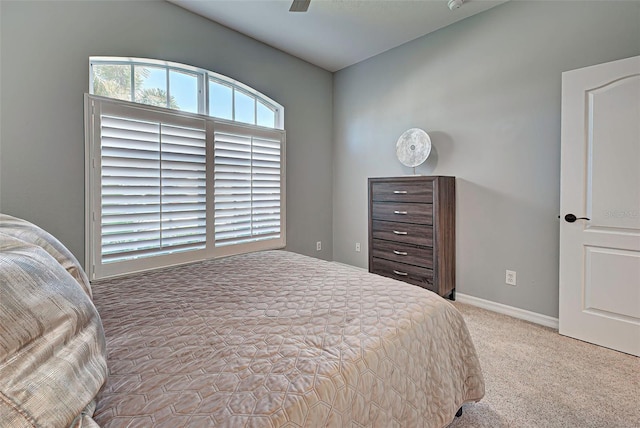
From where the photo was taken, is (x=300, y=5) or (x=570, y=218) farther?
(x=570, y=218)

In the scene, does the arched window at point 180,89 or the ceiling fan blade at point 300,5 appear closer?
the ceiling fan blade at point 300,5

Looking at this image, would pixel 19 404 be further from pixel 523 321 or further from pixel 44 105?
pixel 523 321

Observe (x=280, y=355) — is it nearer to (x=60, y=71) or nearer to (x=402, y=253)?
(x=402, y=253)

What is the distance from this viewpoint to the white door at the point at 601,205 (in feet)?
6.60

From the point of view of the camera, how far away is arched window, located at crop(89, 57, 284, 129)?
245cm

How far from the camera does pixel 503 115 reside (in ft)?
8.89

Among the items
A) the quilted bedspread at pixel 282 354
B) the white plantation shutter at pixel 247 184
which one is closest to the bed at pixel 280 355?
the quilted bedspread at pixel 282 354

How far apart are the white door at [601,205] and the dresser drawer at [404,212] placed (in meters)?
1.01

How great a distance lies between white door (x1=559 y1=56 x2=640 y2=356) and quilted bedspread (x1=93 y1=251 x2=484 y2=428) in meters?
1.48

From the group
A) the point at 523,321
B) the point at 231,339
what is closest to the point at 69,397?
the point at 231,339

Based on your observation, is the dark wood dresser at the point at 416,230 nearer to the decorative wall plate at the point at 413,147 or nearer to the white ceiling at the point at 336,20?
the decorative wall plate at the point at 413,147

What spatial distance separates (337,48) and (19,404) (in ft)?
12.5

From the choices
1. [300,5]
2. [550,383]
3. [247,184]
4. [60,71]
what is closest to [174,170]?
[247,184]

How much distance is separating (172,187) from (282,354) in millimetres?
2163
